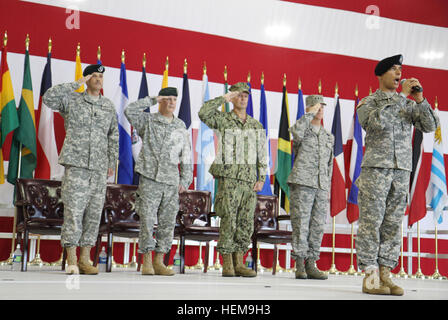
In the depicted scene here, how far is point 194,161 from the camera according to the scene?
6629 mm

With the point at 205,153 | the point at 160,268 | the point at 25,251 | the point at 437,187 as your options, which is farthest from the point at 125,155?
the point at 437,187

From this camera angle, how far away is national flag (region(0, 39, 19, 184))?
18.8 ft

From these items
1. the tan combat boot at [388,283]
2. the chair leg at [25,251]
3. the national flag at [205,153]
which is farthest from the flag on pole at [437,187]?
the chair leg at [25,251]

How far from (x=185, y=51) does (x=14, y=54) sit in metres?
2.09

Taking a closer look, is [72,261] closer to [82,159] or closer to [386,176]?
[82,159]

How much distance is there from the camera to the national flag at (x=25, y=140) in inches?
225

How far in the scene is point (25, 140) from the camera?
226 inches

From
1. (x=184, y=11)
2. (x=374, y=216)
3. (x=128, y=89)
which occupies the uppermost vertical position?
(x=184, y=11)

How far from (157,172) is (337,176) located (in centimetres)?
321

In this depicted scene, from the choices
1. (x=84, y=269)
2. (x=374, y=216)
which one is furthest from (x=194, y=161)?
(x=374, y=216)

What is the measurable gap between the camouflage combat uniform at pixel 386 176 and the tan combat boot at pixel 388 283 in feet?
0.12

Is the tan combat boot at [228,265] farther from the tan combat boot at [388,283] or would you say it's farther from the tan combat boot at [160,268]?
the tan combat boot at [388,283]
